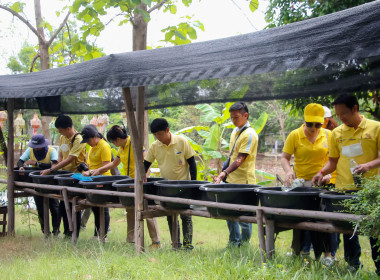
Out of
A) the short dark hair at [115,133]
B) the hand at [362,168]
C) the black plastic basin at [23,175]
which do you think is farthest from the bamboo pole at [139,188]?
the black plastic basin at [23,175]

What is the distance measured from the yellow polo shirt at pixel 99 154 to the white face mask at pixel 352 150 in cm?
301

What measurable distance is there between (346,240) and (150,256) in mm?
1745

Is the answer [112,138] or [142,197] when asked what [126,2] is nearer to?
[112,138]

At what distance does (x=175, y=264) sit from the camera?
3.32 metres

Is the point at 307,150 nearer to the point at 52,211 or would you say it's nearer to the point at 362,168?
the point at 362,168

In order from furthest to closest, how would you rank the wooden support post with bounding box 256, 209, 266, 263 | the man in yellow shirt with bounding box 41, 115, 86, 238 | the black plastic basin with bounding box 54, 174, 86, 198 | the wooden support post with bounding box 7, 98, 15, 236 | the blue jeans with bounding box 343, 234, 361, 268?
the wooden support post with bounding box 7, 98, 15, 236 → the man in yellow shirt with bounding box 41, 115, 86, 238 → the black plastic basin with bounding box 54, 174, 86, 198 → the blue jeans with bounding box 343, 234, 361, 268 → the wooden support post with bounding box 256, 209, 266, 263

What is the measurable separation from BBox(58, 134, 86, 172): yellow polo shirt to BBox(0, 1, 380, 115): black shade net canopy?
0.95 meters

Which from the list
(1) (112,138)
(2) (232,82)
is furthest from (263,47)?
(1) (112,138)

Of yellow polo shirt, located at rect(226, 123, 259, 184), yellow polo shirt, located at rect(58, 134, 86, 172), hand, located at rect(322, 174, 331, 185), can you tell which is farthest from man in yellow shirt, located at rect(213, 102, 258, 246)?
yellow polo shirt, located at rect(58, 134, 86, 172)

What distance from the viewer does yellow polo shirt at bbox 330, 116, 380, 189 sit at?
3.06 meters

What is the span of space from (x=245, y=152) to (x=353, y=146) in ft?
4.07

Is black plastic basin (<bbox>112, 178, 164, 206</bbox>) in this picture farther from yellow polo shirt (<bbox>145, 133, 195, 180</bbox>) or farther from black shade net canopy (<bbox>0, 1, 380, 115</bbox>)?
black shade net canopy (<bbox>0, 1, 380, 115</bbox>)

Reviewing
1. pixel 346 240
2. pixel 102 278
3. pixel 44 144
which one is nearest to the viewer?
pixel 102 278

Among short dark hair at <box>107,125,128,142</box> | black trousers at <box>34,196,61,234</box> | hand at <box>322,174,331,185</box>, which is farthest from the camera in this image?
black trousers at <box>34,196,61,234</box>
